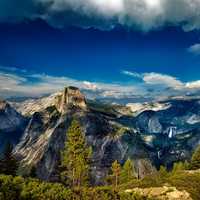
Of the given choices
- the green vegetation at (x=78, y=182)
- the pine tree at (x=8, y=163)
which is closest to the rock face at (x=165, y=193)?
the green vegetation at (x=78, y=182)

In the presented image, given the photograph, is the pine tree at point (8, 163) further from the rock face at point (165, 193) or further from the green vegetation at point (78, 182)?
the rock face at point (165, 193)

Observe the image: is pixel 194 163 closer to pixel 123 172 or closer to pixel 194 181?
pixel 123 172

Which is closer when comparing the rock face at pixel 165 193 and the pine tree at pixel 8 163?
the rock face at pixel 165 193

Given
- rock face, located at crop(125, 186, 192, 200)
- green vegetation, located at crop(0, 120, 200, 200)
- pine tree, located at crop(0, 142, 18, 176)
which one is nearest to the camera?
green vegetation, located at crop(0, 120, 200, 200)

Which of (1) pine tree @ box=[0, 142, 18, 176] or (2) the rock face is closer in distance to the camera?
(2) the rock face

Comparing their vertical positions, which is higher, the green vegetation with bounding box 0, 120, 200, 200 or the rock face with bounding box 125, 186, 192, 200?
the green vegetation with bounding box 0, 120, 200, 200

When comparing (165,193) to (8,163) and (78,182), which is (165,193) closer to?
(78,182)

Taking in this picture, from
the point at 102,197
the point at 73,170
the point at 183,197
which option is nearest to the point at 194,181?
the point at 183,197

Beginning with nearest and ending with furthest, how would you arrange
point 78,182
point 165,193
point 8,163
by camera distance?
point 165,193
point 78,182
point 8,163

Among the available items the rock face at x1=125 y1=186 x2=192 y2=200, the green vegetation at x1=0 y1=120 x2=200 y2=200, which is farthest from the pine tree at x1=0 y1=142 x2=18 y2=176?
the rock face at x1=125 y1=186 x2=192 y2=200

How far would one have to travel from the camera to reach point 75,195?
6475 centimetres

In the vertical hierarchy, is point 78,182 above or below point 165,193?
above

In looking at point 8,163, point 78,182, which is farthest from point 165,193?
point 8,163

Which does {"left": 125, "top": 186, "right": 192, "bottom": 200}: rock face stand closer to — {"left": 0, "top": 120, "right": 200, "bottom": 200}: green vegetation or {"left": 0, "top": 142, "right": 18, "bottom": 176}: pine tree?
{"left": 0, "top": 120, "right": 200, "bottom": 200}: green vegetation
